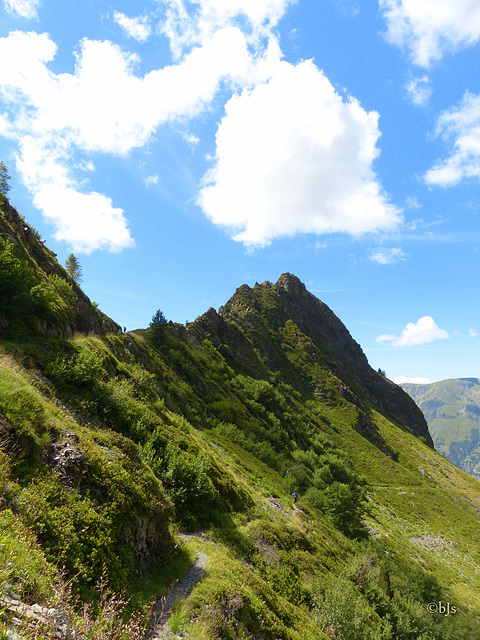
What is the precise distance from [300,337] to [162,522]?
13183cm

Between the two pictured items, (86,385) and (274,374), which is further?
(274,374)

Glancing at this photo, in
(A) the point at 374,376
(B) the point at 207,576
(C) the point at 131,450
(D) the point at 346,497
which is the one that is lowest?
(D) the point at 346,497

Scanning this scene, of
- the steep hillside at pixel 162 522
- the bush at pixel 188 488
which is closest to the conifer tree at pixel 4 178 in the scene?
the steep hillside at pixel 162 522

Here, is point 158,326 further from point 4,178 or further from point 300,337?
point 300,337

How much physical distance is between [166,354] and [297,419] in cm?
4687

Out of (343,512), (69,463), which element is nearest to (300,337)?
(343,512)

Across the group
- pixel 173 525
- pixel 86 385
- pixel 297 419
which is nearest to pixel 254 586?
pixel 173 525

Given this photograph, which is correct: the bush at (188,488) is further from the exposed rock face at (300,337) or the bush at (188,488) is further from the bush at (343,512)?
the exposed rock face at (300,337)

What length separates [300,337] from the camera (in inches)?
5468

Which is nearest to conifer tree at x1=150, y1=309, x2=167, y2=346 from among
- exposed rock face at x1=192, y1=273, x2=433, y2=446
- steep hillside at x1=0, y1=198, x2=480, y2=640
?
steep hillside at x1=0, y1=198, x2=480, y2=640

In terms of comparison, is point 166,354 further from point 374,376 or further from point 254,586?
point 374,376

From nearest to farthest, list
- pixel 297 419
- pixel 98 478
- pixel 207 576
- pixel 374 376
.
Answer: pixel 98 478 → pixel 207 576 → pixel 297 419 → pixel 374 376

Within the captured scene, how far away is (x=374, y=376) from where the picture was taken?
167750 millimetres

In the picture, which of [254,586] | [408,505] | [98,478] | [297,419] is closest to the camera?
[98,478]
